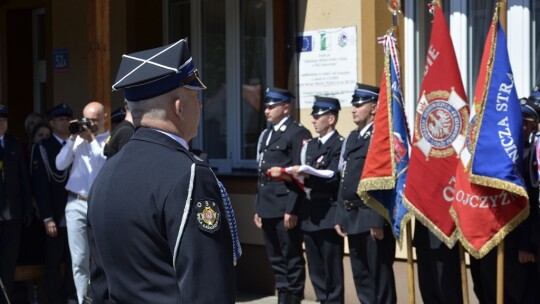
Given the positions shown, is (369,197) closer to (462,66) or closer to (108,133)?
(462,66)

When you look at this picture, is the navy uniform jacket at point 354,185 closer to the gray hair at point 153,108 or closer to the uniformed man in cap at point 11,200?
the uniformed man in cap at point 11,200

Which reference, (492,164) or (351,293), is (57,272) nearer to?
(351,293)

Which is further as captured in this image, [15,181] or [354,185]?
[15,181]

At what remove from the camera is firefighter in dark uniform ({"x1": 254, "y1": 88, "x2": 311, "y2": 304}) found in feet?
28.3

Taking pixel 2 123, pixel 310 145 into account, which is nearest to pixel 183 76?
pixel 310 145

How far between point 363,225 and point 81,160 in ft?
8.95

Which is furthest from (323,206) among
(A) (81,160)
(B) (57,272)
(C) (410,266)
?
(B) (57,272)

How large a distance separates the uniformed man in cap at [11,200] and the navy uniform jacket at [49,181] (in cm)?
10

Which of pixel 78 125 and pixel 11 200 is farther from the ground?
pixel 78 125

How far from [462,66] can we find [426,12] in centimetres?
62

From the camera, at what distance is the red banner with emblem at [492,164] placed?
6.21 metres

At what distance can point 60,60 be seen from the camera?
1184 centimetres

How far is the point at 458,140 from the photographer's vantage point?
21.9ft

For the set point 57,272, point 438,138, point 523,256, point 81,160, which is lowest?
point 57,272
